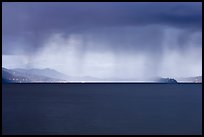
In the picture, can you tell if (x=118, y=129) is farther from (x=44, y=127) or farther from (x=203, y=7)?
(x=203, y=7)

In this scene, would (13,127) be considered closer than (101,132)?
No

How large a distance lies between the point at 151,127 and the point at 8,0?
1538 cm

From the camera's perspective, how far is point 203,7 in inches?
150

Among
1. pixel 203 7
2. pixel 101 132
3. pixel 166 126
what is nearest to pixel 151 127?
pixel 166 126

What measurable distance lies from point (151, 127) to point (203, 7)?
14889mm

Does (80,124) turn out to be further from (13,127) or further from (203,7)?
(203,7)

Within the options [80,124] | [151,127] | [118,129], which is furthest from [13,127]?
[151,127]

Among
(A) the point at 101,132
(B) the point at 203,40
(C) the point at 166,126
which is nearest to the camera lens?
(B) the point at 203,40

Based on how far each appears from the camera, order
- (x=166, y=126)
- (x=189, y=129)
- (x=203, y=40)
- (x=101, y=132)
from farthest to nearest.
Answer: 1. (x=166, y=126)
2. (x=189, y=129)
3. (x=101, y=132)
4. (x=203, y=40)

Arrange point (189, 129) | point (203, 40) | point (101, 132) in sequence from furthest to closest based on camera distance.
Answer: point (189, 129) < point (101, 132) < point (203, 40)

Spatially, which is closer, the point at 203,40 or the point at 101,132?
the point at 203,40

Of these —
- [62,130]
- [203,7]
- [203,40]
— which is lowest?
[62,130]

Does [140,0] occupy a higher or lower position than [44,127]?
higher

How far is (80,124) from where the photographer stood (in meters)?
19.4
